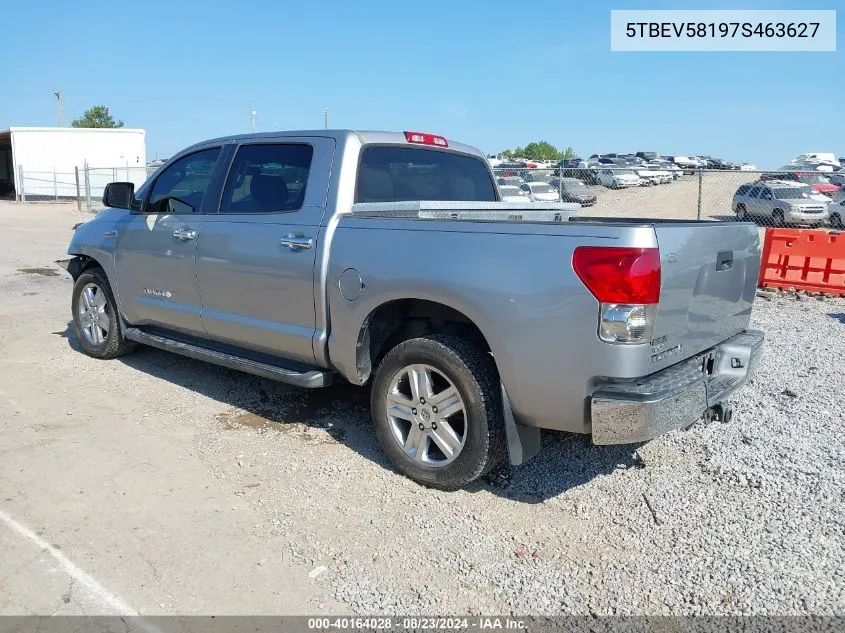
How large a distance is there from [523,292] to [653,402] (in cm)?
76

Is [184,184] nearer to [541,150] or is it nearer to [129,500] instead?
[129,500]

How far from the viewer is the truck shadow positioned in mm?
3938

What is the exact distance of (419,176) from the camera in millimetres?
4777

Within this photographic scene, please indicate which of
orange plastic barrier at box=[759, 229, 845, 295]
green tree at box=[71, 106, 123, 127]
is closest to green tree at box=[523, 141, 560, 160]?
green tree at box=[71, 106, 123, 127]

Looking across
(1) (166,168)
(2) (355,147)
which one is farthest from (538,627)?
(1) (166,168)

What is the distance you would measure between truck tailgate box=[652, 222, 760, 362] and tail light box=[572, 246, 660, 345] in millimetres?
67

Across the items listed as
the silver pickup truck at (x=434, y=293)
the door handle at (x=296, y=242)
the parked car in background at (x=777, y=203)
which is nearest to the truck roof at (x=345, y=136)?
the silver pickup truck at (x=434, y=293)

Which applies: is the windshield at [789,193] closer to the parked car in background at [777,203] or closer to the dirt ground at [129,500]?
the parked car in background at [777,203]

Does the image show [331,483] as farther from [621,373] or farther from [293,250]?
[621,373]

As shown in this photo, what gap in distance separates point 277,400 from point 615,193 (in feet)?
54.8

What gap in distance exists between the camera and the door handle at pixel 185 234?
4.91 m

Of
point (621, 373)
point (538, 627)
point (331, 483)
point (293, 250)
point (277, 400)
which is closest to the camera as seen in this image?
point (538, 627)

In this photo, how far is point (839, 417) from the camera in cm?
472

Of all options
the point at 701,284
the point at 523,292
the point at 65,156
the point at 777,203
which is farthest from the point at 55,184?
the point at 701,284
